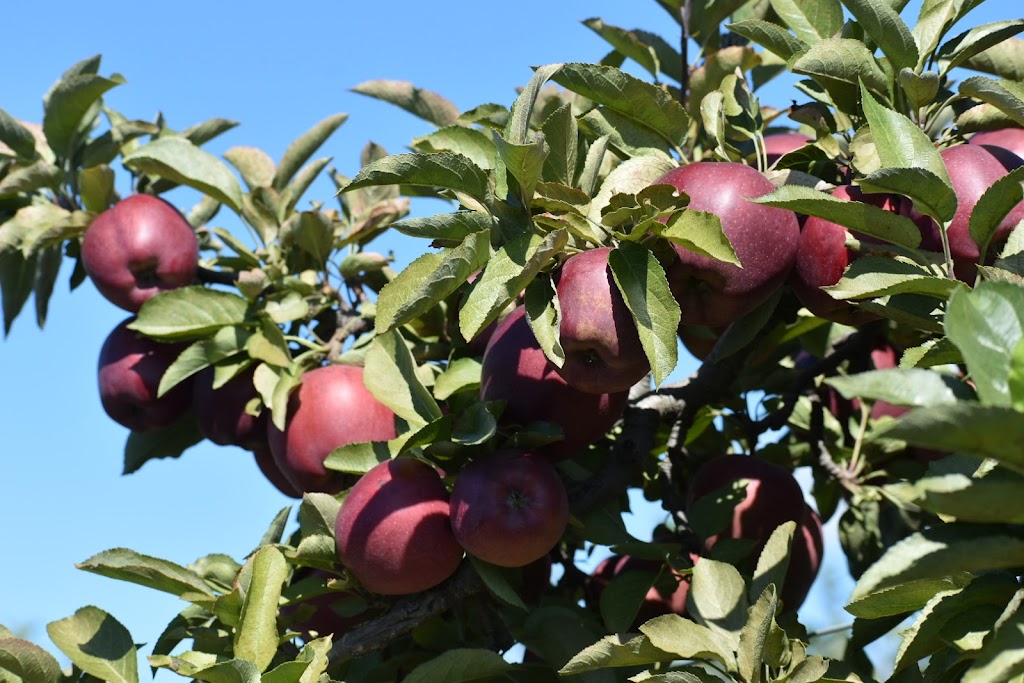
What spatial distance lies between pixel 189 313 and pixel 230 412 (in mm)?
180

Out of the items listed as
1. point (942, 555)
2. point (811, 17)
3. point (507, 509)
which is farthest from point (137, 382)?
point (942, 555)

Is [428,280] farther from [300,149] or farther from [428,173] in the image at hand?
[300,149]

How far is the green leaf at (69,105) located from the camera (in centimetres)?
193

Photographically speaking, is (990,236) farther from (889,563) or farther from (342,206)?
(342,206)

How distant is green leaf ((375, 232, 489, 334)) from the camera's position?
3.59ft

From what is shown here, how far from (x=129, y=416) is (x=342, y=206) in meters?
0.55

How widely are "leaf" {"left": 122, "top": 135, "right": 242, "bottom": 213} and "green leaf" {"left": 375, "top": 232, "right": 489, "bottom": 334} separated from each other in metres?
0.88

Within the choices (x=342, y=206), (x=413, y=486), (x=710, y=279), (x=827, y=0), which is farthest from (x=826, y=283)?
(x=342, y=206)

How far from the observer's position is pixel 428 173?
3.90ft

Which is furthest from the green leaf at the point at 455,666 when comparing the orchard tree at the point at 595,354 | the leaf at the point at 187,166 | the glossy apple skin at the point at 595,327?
the leaf at the point at 187,166

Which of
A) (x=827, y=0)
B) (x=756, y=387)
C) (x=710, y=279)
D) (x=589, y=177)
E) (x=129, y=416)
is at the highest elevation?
(x=827, y=0)

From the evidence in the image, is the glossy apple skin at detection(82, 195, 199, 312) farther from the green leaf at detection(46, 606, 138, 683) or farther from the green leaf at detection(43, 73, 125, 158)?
the green leaf at detection(46, 606, 138, 683)

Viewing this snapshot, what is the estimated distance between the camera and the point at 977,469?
1.02 meters

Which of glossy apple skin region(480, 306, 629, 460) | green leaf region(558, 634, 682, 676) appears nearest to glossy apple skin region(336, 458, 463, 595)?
glossy apple skin region(480, 306, 629, 460)
